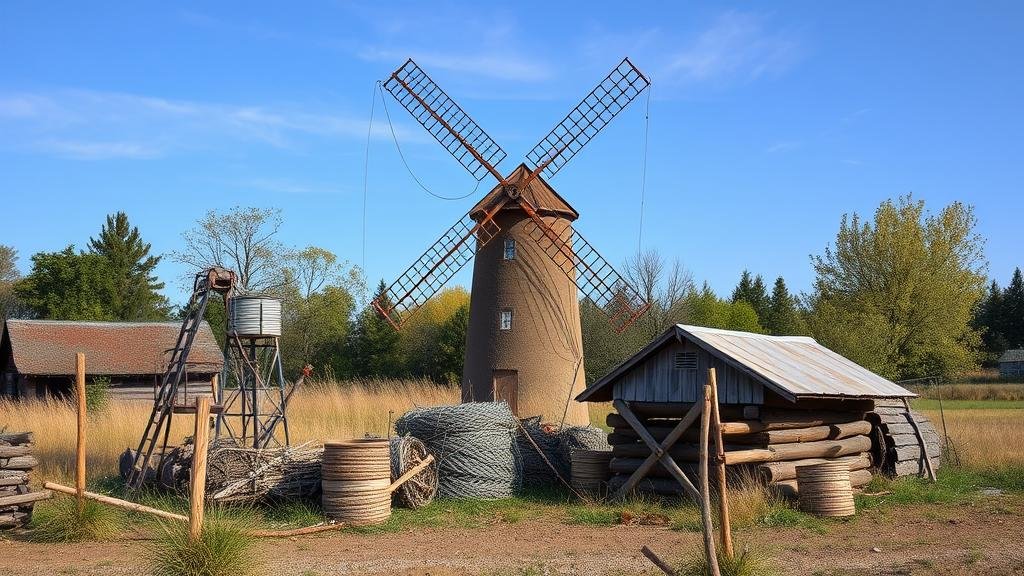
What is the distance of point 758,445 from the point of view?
13.9 m

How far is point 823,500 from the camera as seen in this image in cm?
1274

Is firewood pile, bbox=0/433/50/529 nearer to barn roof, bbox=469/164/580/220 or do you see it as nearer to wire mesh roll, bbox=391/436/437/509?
wire mesh roll, bbox=391/436/437/509

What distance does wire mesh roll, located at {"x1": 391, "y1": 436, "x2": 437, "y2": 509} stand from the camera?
13.6 m

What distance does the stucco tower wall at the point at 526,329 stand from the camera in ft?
68.9

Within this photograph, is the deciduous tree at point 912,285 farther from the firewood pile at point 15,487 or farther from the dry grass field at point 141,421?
the firewood pile at point 15,487

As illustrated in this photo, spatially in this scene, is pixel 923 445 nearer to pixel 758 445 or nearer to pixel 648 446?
pixel 758 445

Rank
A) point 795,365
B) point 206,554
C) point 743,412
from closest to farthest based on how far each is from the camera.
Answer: point 206,554, point 743,412, point 795,365

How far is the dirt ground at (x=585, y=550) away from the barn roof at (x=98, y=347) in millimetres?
19458

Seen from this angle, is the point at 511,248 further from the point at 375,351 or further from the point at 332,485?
the point at 375,351

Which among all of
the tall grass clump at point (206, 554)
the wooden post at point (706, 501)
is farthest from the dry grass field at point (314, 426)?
the wooden post at point (706, 501)

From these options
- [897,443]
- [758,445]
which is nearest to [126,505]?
[758,445]

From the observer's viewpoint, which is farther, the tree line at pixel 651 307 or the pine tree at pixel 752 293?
the pine tree at pixel 752 293

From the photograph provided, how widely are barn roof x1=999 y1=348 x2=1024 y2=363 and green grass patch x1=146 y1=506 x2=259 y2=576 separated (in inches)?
3247

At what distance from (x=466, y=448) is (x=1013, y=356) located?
76774 millimetres
